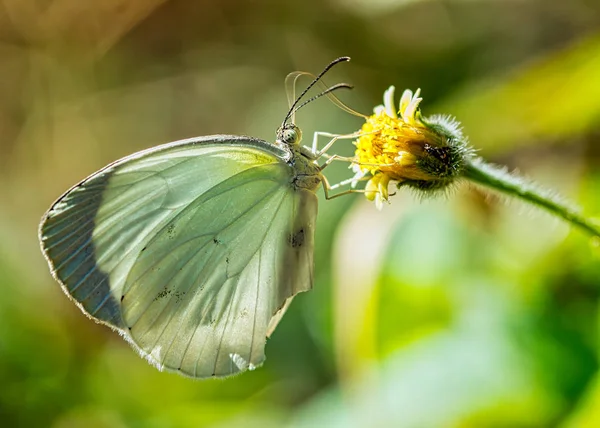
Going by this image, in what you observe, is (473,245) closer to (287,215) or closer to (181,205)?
(287,215)

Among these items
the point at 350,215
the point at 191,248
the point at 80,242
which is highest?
the point at 350,215

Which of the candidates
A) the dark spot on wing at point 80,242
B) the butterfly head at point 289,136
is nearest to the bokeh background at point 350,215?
the butterfly head at point 289,136

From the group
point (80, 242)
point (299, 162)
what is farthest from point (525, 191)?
point (80, 242)

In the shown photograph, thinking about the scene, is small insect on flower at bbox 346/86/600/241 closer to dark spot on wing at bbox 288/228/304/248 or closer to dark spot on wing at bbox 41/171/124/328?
dark spot on wing at bbox 288/228/304/248

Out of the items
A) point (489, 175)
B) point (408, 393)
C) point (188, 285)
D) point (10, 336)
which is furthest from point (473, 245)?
point (10, 336)

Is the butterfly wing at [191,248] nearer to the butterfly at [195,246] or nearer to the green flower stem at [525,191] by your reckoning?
the butterfly at [195,246]

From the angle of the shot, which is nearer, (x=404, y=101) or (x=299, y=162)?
(x=404, y=101)

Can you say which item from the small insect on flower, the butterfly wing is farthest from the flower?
the butterfly wing

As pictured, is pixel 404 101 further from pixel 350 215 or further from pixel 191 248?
pixel 350 215
